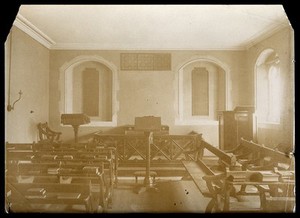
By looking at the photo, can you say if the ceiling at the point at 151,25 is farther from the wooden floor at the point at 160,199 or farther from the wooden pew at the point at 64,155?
the wooden floor at the point at 160,199

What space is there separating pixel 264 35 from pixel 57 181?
5990 mm

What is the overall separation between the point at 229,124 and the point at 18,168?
16.9ft

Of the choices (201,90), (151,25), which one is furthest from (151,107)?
(151,25)

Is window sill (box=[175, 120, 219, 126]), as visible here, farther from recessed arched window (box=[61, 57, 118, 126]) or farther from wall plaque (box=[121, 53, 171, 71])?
recessed arched window (box=[61, 57, 118, 126])

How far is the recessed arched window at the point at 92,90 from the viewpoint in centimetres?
880

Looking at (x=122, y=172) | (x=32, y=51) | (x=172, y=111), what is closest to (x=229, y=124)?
(x=172, y=111)

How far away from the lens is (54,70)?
8.55m

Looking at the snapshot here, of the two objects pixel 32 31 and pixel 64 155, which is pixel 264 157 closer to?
pixel 64 155

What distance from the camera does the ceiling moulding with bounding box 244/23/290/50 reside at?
642 centimetres

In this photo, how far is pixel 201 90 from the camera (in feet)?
29.2

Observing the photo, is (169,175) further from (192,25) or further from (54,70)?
(54,70)

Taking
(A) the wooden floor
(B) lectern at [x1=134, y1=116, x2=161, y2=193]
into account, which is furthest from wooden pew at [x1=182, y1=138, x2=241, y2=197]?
(B) lectern at [x1=134, y1=116, x2=161, y2=193]

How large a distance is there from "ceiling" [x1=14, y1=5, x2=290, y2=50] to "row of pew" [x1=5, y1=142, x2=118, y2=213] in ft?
8.55

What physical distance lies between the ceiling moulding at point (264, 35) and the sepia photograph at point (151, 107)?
27 mm
